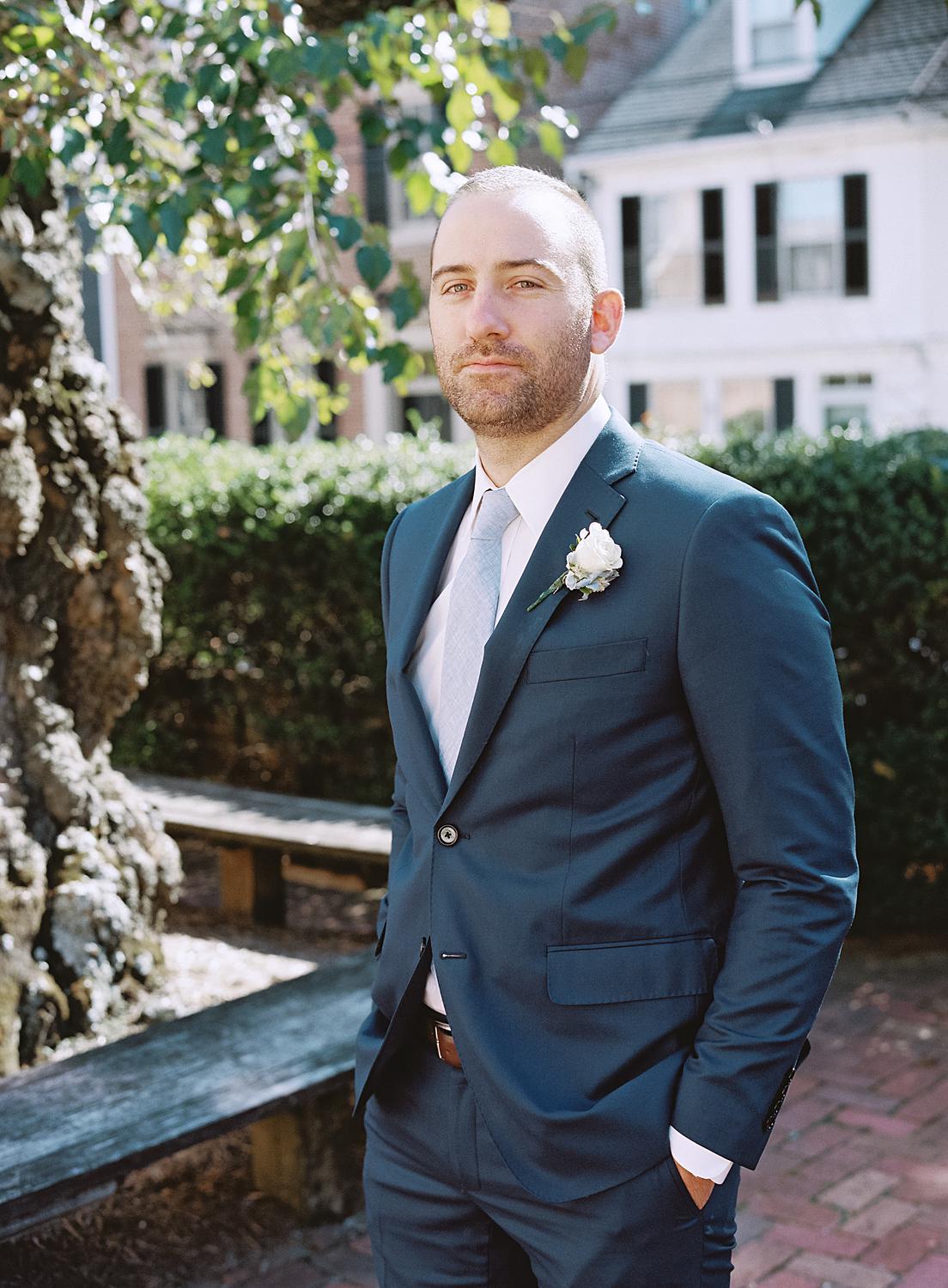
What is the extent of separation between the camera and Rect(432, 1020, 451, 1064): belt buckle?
2.19m

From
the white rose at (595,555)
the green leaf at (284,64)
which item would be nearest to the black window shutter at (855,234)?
the green leaf at (284,64)

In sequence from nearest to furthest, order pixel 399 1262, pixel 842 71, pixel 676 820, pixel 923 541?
pixel 676 820, pixel 399 1262, pixel 923 541, pixel 842 71

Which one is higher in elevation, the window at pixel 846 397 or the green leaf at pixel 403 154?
the window at pixel 846 397

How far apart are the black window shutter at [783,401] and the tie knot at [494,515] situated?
20724 millimetres

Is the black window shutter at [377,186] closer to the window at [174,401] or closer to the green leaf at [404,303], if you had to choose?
the window at [174,401]

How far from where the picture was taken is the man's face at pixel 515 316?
6.76 ft

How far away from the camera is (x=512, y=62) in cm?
463

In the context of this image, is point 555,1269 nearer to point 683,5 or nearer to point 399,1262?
point 399,1262

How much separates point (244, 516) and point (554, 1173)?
5.89 metres

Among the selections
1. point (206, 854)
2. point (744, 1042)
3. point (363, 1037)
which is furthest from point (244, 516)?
point (744, 1042)

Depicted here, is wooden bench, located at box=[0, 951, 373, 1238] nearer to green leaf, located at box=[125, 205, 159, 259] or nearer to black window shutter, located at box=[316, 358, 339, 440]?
green leaf, located at box=[125, 205, 159, 259]

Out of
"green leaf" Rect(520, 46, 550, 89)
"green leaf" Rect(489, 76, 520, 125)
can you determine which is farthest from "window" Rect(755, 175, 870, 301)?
"green leaf" Rect(489, 76, 520, 125)

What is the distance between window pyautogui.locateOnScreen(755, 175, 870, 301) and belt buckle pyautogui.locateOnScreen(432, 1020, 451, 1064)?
20.9 m

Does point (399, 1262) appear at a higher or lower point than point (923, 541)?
lower
